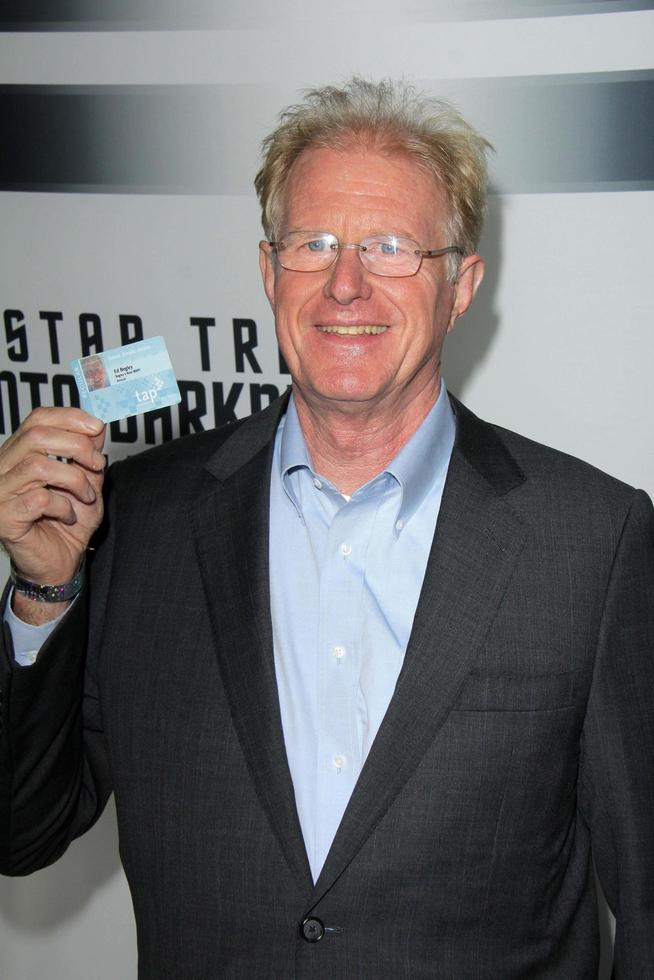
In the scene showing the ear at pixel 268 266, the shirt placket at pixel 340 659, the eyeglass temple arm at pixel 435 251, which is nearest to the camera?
the shirt placket at pixel 340 659

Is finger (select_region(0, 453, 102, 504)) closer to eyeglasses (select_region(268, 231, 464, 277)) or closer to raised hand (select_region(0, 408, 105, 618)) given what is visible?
raised hand (select_region(0, 408, 105, 618))

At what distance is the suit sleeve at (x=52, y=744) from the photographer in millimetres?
1618

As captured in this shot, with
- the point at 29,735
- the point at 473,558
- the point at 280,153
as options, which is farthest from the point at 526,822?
the point at 280,153

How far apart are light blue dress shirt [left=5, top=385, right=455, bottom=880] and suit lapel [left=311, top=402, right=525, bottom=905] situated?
5 cm

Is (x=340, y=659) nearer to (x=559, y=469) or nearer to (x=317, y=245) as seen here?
(x=559, y=469)

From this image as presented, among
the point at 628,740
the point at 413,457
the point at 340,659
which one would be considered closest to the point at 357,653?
the point at 340,659

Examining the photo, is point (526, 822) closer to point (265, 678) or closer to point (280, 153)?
point (265, 678)

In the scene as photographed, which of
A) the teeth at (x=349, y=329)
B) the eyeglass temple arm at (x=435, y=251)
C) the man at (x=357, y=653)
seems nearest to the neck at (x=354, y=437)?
the man at (x=357, y=653)

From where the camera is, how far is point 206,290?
2699 millimetres

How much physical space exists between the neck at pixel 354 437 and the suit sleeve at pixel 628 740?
37 cm

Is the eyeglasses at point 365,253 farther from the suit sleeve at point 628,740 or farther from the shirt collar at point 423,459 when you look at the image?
the suit sleeve at point 628,740

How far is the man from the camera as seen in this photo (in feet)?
5.24

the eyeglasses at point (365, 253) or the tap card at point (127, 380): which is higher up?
the eyeglasses at point (365, 253)

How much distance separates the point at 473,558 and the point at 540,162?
3.68ft
